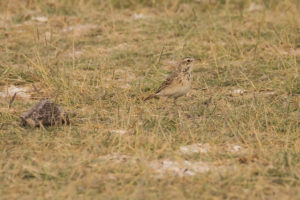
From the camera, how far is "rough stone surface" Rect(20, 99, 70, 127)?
621 cm

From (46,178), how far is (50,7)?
779cm

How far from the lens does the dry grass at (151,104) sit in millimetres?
4797

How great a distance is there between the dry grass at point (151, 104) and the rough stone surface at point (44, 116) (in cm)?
10

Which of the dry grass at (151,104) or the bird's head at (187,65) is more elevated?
the bird's head at (187,65)

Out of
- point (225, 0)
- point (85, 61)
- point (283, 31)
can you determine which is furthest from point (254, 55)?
point (225, 0)

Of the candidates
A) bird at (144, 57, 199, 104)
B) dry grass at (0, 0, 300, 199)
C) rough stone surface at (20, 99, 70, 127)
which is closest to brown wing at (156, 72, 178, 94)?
bird at (144, 57, 199, 104)

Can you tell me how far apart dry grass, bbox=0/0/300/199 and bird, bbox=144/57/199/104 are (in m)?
0.17

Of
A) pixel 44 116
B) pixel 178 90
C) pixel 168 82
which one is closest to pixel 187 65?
pixel 168 82

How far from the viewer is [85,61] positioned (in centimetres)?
927

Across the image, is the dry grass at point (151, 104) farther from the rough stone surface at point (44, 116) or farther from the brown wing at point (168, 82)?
the brown wing at point (168, 82)

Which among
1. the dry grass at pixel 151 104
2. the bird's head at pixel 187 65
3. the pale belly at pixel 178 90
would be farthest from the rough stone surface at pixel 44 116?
the bird's head at pixel 187 65

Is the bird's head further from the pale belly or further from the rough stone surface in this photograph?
the rough stone surface

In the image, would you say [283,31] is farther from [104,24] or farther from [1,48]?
[1,48]

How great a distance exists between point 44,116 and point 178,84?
1.86 metres
